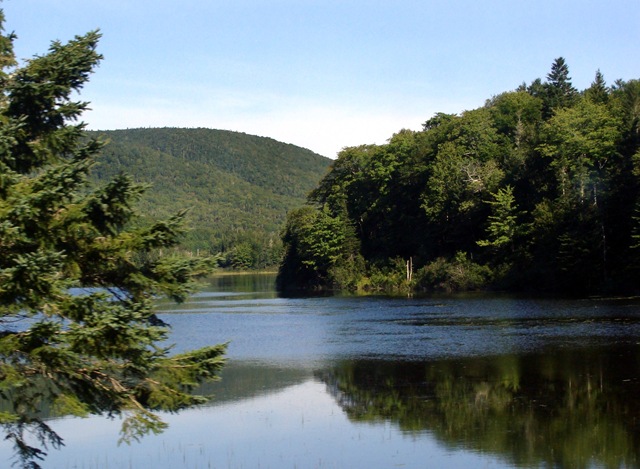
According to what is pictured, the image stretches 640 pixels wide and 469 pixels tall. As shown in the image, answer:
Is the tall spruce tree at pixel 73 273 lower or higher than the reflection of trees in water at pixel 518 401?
higher

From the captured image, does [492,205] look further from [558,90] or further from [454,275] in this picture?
[558,90]

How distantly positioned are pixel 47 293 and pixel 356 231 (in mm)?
77401

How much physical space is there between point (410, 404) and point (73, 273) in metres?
10.5

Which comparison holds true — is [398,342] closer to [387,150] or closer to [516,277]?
[516,277]

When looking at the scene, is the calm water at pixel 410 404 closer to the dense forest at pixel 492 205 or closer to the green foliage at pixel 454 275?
the dense forest at pixel 492 205

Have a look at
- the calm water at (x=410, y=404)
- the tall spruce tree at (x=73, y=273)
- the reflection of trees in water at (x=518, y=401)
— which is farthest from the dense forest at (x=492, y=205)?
the tall spruce tree at (x=73, y=273)

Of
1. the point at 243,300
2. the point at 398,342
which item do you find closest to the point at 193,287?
the point at 398,342

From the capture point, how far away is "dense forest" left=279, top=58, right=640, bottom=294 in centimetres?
5169

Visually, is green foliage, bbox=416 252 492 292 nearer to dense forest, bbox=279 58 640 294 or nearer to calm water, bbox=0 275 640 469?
dense forest, bbox=279 58 640 294

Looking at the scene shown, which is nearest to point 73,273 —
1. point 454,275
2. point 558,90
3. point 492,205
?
point 492,205

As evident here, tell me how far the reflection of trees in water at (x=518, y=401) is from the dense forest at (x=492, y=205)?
24.8 m

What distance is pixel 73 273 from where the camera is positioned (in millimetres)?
9680

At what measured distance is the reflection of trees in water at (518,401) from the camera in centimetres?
1390

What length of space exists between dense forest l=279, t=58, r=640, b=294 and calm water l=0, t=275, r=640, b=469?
18566 mm
